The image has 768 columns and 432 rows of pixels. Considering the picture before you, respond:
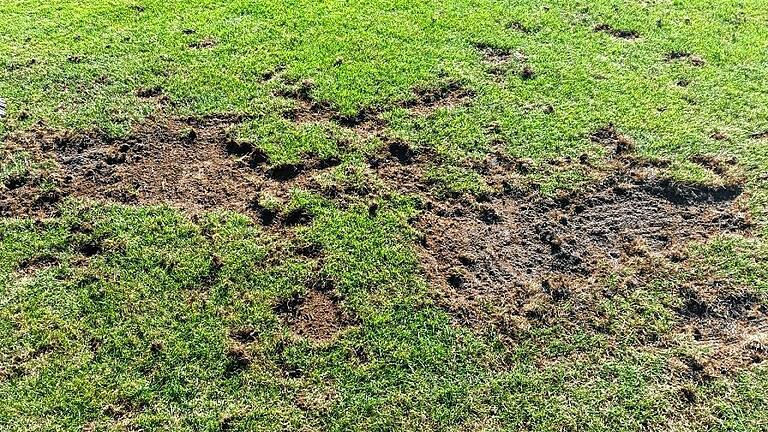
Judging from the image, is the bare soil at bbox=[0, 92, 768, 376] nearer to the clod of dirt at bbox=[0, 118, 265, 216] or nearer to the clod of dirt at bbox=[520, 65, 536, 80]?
the clod of dirt at bbox=[0, 118, 265, 216]

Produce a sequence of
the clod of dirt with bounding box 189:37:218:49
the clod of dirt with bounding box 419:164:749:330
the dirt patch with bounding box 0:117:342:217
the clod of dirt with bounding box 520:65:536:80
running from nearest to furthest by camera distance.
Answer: the clod of dirt with bounding box 419:164:749:330, the dirt patch with bounding box 0:117:342:217, the clod of dirt with bounding box 520:65:536:80, the clod of dirt with bounding box 189:37:218:49

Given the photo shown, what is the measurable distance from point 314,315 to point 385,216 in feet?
3.38

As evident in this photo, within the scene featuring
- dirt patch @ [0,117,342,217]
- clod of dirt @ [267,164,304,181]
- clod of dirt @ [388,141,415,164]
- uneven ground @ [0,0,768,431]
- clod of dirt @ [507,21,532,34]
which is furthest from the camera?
clod of dirt @ [507,21,532,34]

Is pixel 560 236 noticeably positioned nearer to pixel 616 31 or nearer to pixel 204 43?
pixel 616 31

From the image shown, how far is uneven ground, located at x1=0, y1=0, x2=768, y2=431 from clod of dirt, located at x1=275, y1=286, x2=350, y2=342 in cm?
2

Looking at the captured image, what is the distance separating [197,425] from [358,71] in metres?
3.77

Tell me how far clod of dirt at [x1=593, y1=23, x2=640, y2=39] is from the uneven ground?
0.07 ft

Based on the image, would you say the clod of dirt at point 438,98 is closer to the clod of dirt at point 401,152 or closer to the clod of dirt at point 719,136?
the clod of dirt at point 401,152

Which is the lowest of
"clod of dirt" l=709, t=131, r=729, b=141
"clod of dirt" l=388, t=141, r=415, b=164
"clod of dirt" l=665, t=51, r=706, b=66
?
"clod of dirt" l=388, t=141, r=415, b=164

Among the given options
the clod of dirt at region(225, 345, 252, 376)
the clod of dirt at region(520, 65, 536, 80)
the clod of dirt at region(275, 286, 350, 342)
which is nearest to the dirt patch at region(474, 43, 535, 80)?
the clod of dirt at region(520, 65, 536, 80)

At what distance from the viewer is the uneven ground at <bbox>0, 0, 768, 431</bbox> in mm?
4242

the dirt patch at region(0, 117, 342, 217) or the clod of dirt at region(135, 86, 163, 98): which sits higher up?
the clod of dirt at region(135, 86, 163, 98)

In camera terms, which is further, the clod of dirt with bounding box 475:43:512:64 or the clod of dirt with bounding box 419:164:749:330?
the clod of dirt with bounding box 475:43:512:64

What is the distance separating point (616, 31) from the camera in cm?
710
